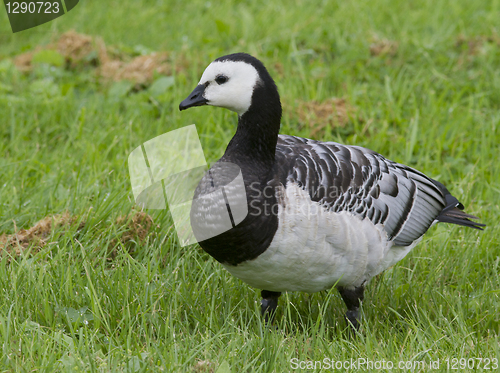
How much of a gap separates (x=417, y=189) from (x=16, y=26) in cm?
608

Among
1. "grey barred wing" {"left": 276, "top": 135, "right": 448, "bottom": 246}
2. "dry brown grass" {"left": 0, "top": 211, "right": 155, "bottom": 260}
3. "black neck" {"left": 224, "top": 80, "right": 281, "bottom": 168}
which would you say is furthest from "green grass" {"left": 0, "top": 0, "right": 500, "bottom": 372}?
"black neck" {"left": 224, "top": 80, "right": 281, "bottom": 168}

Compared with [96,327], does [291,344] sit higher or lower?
lower

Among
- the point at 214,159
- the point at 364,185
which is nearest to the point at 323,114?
the point at 214,159

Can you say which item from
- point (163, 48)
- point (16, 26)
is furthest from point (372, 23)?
point (16, 26)

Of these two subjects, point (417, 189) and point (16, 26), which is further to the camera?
point (16, 26)

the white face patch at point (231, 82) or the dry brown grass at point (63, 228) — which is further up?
the white face patch at point (231, 82)

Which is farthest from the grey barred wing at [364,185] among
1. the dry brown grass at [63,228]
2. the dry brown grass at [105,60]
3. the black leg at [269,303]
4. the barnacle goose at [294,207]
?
the dry brown grass at [105,60]

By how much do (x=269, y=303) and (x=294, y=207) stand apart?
3.12 ft

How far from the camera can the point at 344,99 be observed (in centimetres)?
586

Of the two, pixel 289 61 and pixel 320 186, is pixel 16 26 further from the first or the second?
pixel 320 186

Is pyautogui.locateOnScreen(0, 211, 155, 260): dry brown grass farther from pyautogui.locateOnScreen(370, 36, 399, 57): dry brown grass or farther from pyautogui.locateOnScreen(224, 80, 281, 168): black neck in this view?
pyautogui.locateOnScreen(370, 36, 399, 57): dry brown grass
